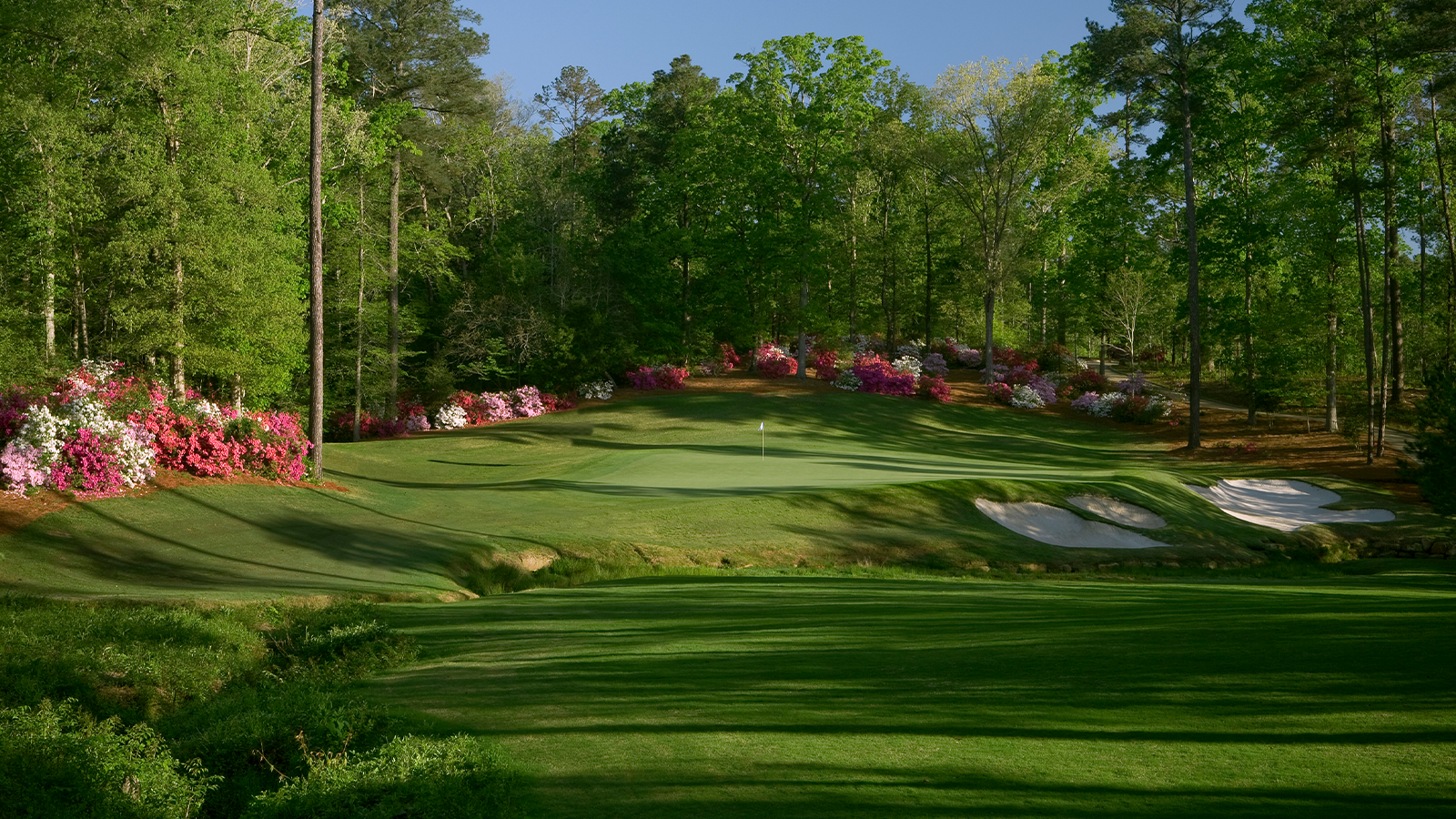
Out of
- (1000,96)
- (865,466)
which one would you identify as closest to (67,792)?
(865,466)

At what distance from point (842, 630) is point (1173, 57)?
32655 millimetres

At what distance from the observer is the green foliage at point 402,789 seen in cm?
453

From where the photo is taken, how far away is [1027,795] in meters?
4.31

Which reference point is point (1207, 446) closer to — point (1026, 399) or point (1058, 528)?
point (1026, 399)

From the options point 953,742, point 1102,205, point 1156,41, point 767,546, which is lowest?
point 767,546

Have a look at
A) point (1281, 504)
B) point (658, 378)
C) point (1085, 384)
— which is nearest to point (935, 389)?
point (1085, 384)

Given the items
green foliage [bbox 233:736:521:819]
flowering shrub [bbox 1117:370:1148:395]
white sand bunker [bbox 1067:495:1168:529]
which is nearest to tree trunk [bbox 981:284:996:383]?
flowering shrub [bbox 1117:370:1148:395]

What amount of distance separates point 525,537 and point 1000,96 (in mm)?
33946

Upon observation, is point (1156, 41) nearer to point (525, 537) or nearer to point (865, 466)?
point (865, 466)

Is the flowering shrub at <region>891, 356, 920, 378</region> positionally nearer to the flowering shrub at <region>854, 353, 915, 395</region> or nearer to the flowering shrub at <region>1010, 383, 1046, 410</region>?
the flowering shrub at <region>854, 353, 915, 395</region>

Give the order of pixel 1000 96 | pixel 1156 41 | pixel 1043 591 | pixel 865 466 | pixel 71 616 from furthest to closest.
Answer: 1. pixel 1000 96
2. pixel 1156 41
3. pixel 865 466
4. pixel 1043 591
5. pixel 71 616

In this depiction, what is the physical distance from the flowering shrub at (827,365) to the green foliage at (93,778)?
38958 millimetres

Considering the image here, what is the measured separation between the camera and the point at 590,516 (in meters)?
18.5

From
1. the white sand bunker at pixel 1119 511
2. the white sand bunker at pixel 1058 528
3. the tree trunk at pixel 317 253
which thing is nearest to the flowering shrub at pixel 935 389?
the white sand bunker at pixel 1119 511
